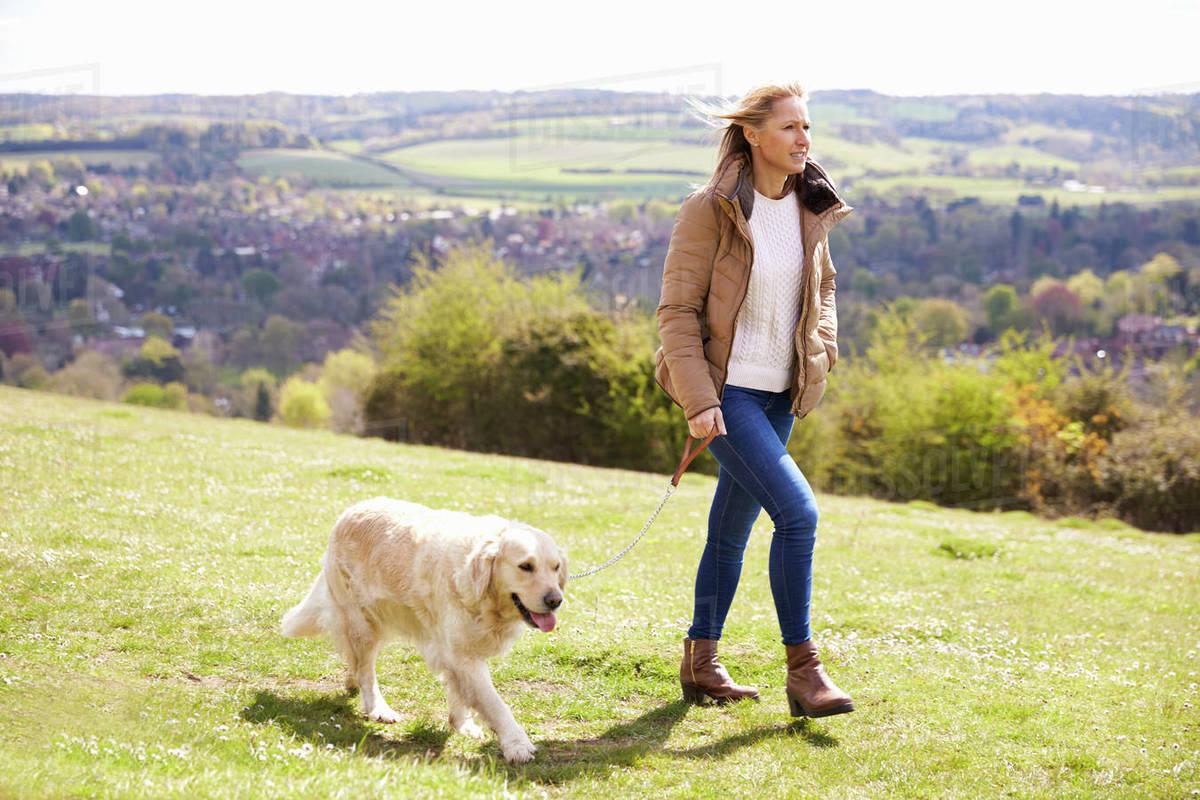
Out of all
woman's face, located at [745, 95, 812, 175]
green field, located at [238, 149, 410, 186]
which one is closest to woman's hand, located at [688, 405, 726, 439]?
woman's face, located at [745, 95, 812, 175]

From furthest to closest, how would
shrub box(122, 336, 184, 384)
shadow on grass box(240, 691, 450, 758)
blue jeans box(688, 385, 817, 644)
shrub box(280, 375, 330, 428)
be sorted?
shrub box(122, 336, 184, 384) → shrub box(280, 375, 330, 428) → blue jeans box(688, 385, 817, 644) → shadow on grass box(240, 691, 450, 758)

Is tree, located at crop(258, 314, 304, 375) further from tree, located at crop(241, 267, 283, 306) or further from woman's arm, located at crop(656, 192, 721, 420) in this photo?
woman's arm, located at crop(656, 192, 721, 420)

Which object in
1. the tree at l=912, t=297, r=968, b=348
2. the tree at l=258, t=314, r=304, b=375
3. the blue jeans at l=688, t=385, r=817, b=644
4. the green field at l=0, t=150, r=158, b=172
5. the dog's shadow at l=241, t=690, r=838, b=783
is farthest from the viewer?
the green field at l=0, t=150, r=158, b=172

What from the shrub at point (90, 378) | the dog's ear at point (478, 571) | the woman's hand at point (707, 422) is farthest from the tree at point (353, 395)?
the woman's hand at point (707, 422)

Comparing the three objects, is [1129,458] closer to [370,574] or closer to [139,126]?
[370,574]

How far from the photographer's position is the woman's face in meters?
6.47

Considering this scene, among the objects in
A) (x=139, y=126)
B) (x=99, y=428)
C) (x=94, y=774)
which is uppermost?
(x=139, y=126)

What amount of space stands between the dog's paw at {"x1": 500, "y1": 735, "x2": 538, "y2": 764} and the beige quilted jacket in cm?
213

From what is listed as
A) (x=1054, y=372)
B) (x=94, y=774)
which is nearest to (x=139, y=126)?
(x=1054, y=372)

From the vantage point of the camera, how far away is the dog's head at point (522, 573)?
589 centimetres

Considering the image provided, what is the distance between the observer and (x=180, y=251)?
98.6 m

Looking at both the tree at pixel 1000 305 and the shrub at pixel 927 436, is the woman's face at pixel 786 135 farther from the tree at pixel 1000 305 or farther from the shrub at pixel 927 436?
the tree at pixel 1000 305

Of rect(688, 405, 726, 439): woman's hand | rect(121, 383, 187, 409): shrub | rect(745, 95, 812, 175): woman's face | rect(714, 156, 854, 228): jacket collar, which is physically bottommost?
rect(121, 383, 187, 409): shrub

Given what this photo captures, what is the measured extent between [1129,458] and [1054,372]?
1144cm
